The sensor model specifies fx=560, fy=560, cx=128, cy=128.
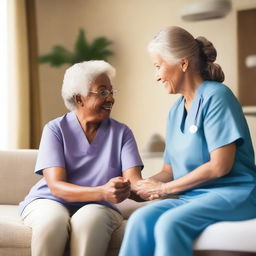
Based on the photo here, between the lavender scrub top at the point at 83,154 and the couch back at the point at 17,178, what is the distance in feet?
1.57

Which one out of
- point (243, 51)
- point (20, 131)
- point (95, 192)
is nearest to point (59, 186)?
point (95, 192)

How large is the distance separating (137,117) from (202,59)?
3.36 m

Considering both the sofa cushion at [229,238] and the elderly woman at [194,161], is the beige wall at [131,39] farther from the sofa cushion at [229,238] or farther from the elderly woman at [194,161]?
the sofa cushion at [229,238]

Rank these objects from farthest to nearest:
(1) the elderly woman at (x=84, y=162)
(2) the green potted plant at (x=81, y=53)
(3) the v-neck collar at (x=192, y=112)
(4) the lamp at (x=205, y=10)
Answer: (2) the green potted plant at (x=81, y=53) < (4) the lamp at (x=205, y=10) < (1) the elderly woman at (x=84, y=162) < (3) the v-neck collar at (x=192, y=112)

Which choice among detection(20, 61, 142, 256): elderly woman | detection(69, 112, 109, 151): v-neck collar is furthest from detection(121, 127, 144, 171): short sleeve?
detection(69, 112, 109, 151): v-neck collar

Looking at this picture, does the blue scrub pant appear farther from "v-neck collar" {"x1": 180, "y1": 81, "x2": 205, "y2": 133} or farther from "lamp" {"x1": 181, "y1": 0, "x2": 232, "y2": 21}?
"lamp" {"x1": 181, "y1": 0, "x2": 232, "y2": 21}

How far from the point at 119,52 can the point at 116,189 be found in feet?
12.0

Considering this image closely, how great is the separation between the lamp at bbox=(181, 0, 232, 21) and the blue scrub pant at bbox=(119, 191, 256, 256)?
134 inches

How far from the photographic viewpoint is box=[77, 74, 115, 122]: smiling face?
2.56 m

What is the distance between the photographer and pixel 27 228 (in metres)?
2.41

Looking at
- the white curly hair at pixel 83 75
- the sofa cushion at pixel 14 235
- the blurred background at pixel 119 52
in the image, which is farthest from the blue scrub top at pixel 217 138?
the blurred background at pixel 119 52

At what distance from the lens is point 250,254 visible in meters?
2.04


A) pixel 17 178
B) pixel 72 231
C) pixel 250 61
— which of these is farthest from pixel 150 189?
pixel 250 61

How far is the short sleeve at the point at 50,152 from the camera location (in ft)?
8.20
